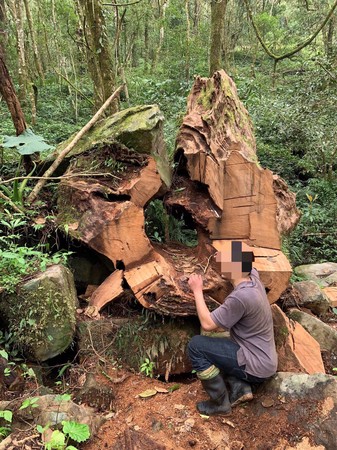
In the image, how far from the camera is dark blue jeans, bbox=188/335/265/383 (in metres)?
3.06

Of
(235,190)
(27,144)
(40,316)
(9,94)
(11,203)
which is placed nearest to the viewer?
(40,316)

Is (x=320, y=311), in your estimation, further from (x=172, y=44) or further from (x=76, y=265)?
(x=172, y=44)

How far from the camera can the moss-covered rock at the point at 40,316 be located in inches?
131

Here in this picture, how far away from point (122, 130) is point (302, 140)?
564 cm

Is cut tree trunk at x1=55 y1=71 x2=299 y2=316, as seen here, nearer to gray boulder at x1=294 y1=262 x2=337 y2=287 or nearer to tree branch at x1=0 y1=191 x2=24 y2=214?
tree branch at x1=0 y1=191 x2=24 y2=214

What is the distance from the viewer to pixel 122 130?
4.35m

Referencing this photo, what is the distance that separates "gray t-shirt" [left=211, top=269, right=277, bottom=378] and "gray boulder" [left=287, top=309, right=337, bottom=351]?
4.24 ft

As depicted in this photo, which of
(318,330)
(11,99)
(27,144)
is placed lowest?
(318,330)

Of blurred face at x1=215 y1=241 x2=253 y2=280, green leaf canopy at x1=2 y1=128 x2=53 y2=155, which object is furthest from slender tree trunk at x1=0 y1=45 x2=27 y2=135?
blurred face at x1=215 y1=241 x2=253 y2=280

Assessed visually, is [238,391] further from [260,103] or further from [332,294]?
[260,103]

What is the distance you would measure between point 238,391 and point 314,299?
6.80 ft

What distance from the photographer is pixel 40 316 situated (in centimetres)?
336

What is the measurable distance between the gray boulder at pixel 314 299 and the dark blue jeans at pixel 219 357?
6.24ft

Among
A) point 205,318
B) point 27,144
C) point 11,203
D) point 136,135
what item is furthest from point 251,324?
point 27,144
